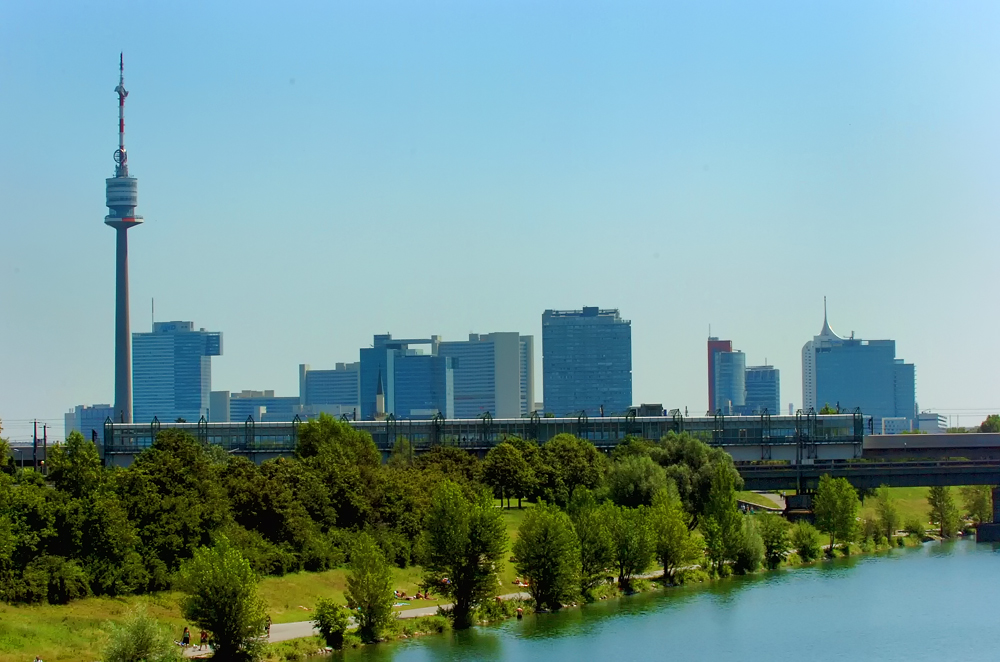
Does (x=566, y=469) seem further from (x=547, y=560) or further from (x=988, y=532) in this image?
(x=988, y=532)

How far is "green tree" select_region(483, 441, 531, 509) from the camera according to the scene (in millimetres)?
95625

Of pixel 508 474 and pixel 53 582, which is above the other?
pixel 508 474

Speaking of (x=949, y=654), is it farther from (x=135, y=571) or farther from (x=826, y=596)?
(x=135, y=571)

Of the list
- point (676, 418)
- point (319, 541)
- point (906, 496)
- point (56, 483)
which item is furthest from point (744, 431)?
point (56, 483)

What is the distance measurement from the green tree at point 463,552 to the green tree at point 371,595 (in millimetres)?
4791

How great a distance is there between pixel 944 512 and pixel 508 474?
33582 mm

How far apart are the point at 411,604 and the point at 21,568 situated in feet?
56.5

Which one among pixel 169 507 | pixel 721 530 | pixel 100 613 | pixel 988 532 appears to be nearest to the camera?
pixel 100 613

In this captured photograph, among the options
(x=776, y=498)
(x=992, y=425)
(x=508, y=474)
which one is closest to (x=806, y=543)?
(x=508, y=474)

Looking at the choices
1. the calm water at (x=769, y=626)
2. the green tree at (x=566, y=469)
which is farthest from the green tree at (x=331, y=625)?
the green tree at (x=566, y=469)

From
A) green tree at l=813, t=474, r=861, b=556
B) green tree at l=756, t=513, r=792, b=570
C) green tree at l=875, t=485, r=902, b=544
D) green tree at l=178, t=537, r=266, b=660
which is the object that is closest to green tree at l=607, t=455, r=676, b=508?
green tree at l=756, t=513, r=792, b=570

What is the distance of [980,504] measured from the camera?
111938mm

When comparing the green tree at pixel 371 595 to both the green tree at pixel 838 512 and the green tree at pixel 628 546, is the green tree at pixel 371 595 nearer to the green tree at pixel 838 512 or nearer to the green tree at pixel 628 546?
the green tree at pixel 628 546

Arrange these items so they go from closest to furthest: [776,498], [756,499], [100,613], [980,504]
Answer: [100,613], [980,504], [756,499], [776,498]
